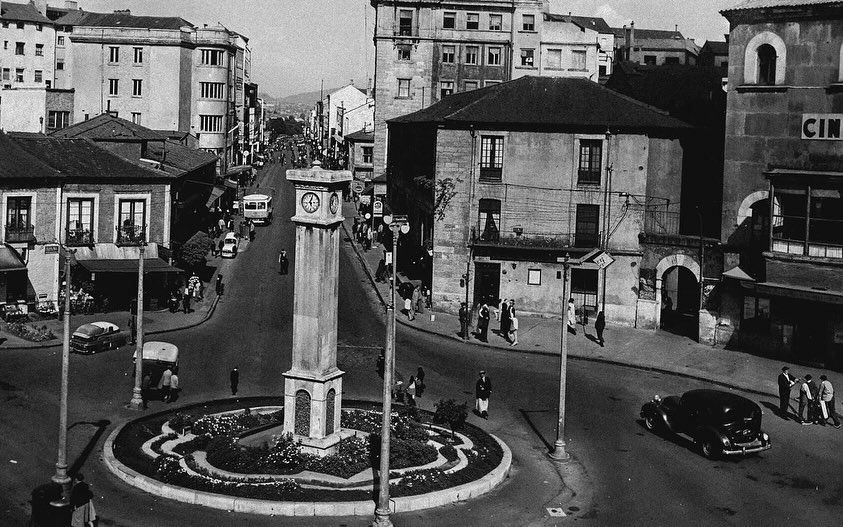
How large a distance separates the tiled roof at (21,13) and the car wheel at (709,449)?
107104 millimetres

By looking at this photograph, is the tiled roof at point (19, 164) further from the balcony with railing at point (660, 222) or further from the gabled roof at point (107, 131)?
the balcony with railing at point (660, 222)

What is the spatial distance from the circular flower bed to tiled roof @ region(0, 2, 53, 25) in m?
98.2

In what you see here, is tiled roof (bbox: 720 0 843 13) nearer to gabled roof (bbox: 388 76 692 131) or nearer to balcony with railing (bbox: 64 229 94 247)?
gabled roof (bbox: 388 76 692 131)

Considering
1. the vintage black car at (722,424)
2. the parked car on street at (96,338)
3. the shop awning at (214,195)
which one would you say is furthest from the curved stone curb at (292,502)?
the shop awning at (214,195)

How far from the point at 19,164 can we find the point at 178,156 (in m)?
18.3

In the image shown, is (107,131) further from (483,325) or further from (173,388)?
(173,388)

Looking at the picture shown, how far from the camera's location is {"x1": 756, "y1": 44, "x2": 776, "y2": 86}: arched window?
44406 mm

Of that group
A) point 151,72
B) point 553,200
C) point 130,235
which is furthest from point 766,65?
point 151,72

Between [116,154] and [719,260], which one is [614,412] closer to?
[719,260]

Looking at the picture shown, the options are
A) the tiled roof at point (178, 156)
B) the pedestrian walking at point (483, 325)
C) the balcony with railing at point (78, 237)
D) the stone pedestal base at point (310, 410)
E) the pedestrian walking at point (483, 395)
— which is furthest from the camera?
the tiled roof at point (178, 156)

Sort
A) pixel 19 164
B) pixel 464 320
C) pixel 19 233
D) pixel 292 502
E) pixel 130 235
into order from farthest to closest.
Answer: pixel 130 235
pixel 19 164
pixel 19 233
pixel 464 320
pixel 292 502

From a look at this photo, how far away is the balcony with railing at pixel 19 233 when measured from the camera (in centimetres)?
4800

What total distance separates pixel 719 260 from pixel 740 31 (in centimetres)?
1047

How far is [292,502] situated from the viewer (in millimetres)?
23844
